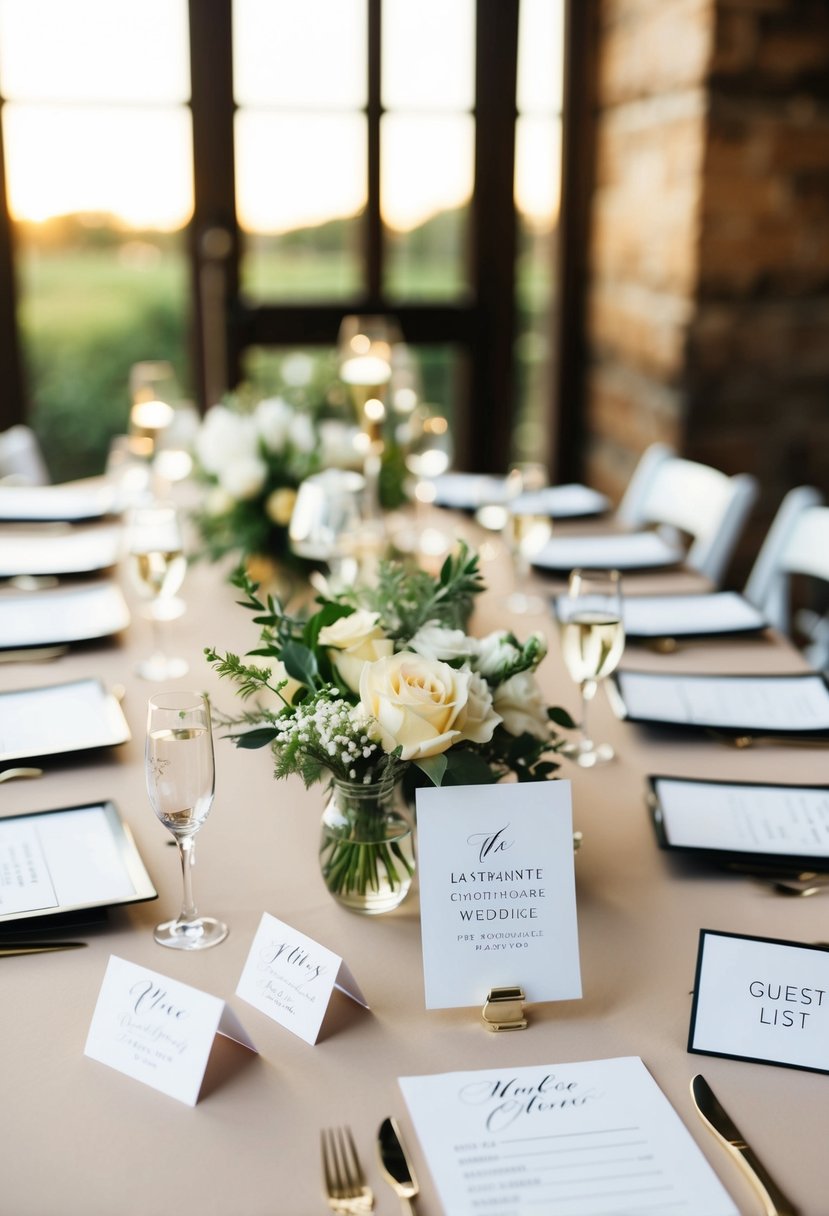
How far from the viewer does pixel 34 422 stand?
3.74 meters

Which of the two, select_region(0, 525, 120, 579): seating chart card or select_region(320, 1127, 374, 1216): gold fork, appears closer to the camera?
select_region(320, 1127, 374, 1216): gold fork

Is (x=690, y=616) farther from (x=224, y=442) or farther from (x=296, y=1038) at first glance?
(x=296, y=1038)

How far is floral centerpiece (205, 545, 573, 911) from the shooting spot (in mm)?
929

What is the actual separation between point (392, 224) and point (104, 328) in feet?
3.07

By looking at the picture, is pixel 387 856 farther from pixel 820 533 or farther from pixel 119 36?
pixel 119 36

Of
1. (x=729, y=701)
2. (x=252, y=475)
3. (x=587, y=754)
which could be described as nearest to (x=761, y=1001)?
(x=587, y=754)

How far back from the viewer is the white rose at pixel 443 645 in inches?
39.4

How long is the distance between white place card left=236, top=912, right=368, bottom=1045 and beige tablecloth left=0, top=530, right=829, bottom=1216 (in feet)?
0.04

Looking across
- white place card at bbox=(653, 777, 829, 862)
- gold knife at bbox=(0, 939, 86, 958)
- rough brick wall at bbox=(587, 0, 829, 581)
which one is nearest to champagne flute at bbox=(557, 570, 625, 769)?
white place card at bbox=(653, 777, 829, 862)

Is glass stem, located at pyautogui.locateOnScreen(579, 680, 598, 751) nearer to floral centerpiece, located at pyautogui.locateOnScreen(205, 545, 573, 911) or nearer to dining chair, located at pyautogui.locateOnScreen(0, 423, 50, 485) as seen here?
floral centerpiece, located at pyautogui.locateOnScreen(205, 545, 573, 911)

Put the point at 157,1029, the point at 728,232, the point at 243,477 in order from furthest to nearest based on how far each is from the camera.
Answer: the point at 728,232
the point at 243,477
the point at 157,1029

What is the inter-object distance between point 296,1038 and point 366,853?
191 mm

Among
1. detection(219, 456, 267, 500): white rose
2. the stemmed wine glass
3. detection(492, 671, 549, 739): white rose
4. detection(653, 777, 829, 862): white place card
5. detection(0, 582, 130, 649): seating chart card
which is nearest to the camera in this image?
the stemmed wine glass

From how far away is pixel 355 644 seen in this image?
100 cm
